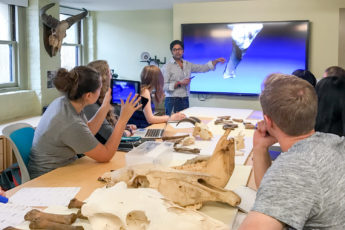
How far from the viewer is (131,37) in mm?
6660

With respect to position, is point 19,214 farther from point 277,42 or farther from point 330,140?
point 277,42

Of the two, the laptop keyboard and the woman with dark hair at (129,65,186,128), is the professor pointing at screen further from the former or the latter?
the laptop keyboard

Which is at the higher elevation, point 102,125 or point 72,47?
point 72,47

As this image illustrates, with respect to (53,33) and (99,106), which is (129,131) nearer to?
(99,106)

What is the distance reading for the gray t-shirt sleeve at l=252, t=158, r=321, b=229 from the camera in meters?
0.87

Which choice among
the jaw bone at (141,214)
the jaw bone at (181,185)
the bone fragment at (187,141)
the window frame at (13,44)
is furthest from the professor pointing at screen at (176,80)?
the jaw bone at (141,214)

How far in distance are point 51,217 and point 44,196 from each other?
353 mm

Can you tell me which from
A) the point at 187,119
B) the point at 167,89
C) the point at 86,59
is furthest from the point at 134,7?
the point at 187,119

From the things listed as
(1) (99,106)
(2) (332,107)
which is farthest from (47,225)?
(2) (332,107)

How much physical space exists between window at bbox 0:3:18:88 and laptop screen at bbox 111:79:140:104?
8.22ft

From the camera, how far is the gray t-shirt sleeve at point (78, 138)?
1990 mm

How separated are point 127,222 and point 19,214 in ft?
1.41

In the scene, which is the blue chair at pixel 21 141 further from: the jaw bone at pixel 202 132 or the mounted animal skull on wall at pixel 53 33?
the mounted animal skull on wall at pixel 53 33

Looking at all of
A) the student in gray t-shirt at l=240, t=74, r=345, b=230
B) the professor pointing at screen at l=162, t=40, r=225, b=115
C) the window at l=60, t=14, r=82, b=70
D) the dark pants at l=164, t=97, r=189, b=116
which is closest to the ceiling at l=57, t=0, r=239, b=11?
the window at l=60, t=14, r=82, b=70
